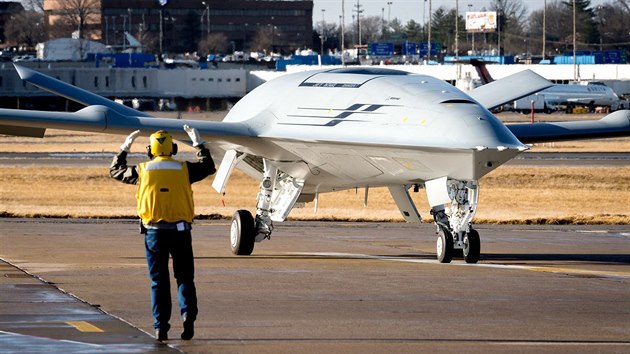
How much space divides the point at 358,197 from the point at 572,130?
18039 mm

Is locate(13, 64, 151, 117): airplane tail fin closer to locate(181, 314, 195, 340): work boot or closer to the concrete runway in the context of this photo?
locate(181, 314, 195, 340): work boot

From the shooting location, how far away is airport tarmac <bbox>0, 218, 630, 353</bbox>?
13594 millimetres

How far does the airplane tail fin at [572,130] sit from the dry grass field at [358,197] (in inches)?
305

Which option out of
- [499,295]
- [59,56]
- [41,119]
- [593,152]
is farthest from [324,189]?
[59,56]

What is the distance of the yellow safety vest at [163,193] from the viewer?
1389 centimetres

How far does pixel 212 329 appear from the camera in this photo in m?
14.3

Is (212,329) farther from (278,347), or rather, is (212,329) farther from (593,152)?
(593,152)

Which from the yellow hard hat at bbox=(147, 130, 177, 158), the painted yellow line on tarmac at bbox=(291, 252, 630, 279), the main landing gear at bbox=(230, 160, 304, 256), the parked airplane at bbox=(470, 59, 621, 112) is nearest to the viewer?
the yellow hard hat at bbox=(147, 130, 177, 158)

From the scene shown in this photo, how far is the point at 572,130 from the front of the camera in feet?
84.1

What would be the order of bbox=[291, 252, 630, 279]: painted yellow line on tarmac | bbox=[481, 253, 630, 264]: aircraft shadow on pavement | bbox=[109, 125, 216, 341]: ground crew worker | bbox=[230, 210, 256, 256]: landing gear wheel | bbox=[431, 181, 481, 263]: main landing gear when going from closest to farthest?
bbox=[109, 125, 216, 341]: ground crew worker < bbox=[291, 252, 630, 279]: painted yellow line on tarmac < bbox=[431, 181, 481, 263]: main landing gear < bbox=[481, 253, 630, 264]: aircraft shadow on pavement < bbox=[230, 210, 256, 256]: landing gear wheel

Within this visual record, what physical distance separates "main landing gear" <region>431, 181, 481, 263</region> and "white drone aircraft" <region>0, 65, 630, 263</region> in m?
0.02

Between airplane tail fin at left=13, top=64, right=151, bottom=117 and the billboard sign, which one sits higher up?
the billboard sign

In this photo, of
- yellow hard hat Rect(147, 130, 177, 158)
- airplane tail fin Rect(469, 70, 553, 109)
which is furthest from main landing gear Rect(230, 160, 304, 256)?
yellow hard hat Rect(147, 130, 177, 158)

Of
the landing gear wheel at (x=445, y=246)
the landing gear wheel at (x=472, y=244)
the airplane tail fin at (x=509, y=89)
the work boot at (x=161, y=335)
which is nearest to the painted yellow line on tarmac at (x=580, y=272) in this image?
the landing gear wheel at (x=472, y=244)
